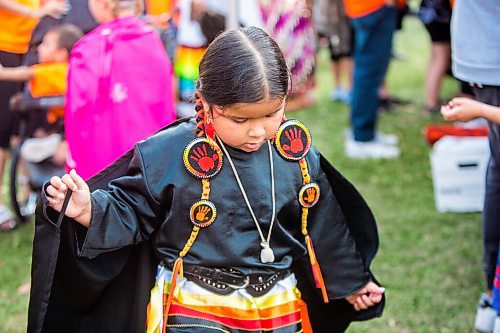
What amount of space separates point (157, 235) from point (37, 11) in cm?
288

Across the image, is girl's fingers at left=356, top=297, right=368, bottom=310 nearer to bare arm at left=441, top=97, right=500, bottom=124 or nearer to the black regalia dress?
the black regalia dress

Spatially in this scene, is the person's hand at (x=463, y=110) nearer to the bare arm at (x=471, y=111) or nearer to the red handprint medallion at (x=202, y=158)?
the bare arm at (x=471, y=111)

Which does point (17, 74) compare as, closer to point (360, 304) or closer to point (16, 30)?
point (16, 30)

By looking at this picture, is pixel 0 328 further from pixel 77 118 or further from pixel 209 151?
pixel 209 151

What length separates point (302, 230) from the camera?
270cm

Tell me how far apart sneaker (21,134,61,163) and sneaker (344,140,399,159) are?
247 cm

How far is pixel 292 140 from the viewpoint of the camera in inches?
101

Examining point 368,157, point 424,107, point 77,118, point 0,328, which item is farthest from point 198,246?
point 424,107

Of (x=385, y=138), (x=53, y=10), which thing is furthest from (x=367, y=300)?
(x=385, y=138)

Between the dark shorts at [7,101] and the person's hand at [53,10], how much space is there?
331 millimetres

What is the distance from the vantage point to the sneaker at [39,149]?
4809mm

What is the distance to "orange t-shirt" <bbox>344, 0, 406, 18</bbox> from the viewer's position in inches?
226

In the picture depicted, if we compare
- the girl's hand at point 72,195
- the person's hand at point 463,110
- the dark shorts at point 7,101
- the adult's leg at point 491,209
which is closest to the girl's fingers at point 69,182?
the girl's hand at point 72,195

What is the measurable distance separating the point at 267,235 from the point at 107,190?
0.55 meters
